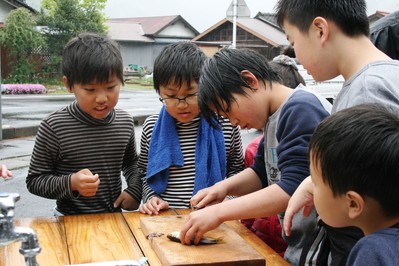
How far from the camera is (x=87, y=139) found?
93.7 inches

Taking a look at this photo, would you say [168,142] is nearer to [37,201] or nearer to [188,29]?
[37,201]

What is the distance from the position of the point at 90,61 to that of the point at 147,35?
33.0m

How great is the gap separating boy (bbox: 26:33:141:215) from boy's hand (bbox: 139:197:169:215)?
211 mm

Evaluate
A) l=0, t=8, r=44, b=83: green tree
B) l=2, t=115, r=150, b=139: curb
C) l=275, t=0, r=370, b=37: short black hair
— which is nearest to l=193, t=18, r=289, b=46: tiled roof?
l=0, t=8, r=44, b=83: green tree

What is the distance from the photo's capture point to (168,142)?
7.89ft

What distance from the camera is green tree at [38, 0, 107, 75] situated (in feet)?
78.1

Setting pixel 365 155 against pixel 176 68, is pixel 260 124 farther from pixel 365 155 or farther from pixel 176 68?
pixel 365 155

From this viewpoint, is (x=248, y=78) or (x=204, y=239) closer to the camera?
(x=204, y=239)

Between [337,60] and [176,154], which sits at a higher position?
[337,60]

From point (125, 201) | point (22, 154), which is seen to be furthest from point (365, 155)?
point (22, 154)

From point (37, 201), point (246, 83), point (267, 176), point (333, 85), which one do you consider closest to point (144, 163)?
point (267, 176)

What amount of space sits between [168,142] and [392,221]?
1.40 metres

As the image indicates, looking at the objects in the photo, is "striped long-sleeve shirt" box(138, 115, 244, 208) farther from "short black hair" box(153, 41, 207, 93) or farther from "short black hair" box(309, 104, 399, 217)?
"short black hair" box(309, 104, 399, 217)

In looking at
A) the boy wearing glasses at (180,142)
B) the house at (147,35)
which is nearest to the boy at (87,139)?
the boy wearing glasses at (180,142)
